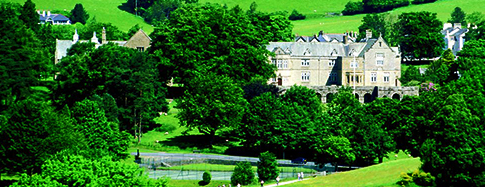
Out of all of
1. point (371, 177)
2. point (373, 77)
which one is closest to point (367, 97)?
point (373, 77)

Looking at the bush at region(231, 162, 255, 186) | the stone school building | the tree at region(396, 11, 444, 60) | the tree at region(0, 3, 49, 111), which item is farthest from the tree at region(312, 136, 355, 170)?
the tree at region(396, 11, 444, 60)

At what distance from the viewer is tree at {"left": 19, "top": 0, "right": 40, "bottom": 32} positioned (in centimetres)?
18112

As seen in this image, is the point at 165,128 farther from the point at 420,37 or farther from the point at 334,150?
the point at 420,37

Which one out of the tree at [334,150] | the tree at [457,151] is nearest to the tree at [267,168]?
the tree at [334,150]

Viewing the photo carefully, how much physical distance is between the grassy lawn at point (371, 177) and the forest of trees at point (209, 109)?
2886 mm

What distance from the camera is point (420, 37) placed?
617 ft

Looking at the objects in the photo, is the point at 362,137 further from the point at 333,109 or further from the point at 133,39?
the point at 133,39

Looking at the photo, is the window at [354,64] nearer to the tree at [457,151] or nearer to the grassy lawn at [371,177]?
the grassy lawn at [371,177]

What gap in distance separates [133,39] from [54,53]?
73.0ft

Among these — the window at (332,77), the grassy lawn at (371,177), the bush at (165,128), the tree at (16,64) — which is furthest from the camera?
the window at (332,77)

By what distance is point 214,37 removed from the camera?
5581 inches

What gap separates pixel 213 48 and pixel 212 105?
22474mm

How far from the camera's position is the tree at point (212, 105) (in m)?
119

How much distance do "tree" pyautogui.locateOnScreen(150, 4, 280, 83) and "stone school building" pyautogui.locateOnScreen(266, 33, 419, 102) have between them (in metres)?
5.93
